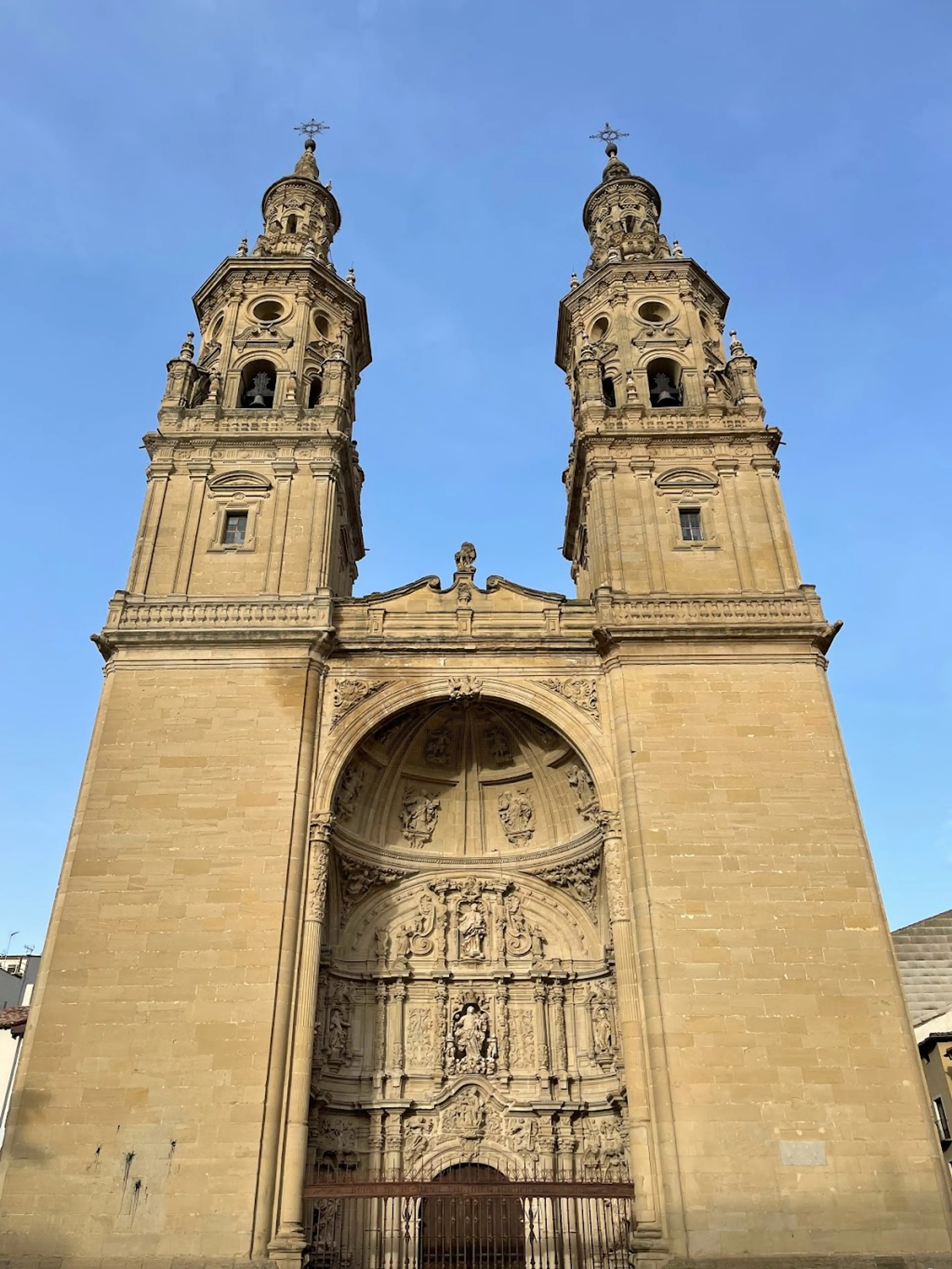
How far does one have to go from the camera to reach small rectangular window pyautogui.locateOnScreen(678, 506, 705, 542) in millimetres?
20641

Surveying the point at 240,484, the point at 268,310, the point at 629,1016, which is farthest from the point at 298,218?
the point at 629,1016

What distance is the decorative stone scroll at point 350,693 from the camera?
18.1 metres

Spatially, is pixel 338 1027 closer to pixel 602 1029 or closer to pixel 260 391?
pixel 602 1029

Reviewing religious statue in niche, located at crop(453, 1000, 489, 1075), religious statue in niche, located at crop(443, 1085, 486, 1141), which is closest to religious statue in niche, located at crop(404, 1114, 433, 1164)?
religious statue in niche, located at crop(443, 1085, 486, 1141)

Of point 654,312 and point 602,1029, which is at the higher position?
point 654,312

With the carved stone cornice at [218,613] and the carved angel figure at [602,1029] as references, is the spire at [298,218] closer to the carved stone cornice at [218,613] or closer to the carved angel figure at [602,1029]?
the carved stone cornice at [218,613]

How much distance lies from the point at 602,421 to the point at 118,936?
1456 cm

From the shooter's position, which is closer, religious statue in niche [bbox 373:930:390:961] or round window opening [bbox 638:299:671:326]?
religious statue in niche [bbox 373:930:390:961]

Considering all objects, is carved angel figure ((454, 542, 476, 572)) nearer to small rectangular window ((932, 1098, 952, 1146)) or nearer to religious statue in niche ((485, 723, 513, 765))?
religious statue in niche ((485, 723, 513, 765))

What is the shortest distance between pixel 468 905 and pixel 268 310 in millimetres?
15913

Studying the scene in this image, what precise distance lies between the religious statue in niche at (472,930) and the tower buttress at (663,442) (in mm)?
6614

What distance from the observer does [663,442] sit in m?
22.0

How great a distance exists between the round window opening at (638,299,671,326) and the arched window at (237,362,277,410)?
9.57m

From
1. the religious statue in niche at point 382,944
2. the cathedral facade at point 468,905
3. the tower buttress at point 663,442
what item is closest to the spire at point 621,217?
the tower buttress at point 663,442
